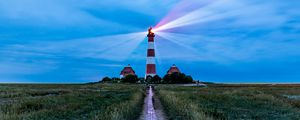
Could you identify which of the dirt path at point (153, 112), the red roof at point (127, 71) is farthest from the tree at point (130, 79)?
the dirt path at point (153, 112)

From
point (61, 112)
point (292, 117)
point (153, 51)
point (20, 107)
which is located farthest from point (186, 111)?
point (153, 51)

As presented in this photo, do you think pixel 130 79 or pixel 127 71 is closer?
pixel 130 79

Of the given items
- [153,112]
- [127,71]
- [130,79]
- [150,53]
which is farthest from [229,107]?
[127,71]

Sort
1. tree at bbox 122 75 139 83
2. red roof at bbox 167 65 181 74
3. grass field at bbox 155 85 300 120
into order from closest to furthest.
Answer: grass field at bbox 155 85 300 120, tree at bbox 122 75 139 83, red roof at bbox 167 65 181 74

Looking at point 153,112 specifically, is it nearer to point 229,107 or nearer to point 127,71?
point 229,107

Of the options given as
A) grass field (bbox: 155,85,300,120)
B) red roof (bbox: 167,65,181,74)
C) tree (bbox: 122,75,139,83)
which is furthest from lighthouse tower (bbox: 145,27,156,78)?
grass field (bbox: 155,85,300,120)

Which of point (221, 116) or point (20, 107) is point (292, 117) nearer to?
point (221, 116)

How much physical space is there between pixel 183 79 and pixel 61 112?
7552 cm

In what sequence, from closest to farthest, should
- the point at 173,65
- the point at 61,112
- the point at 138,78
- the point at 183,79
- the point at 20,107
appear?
the point at 61,112
the point at 20,107
the point at 183,79
the point at 138,78
the point at 173,65

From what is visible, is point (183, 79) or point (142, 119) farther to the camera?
point (183, 79)

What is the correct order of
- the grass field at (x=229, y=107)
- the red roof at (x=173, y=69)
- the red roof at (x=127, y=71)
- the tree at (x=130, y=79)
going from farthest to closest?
the red roof at (x=127, y=71), the red roof at (x=173, y=69), the tree at (x=130, y=79), the grass field at (x=229, y=107)

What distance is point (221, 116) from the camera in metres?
18.5

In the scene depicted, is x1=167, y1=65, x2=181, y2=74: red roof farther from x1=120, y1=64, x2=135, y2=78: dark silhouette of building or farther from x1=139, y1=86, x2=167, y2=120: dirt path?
x1=139, y1=86, x2=167, y2=120: dirt path

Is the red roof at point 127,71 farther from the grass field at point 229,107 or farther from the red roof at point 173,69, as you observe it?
the grass field at point 229,107
